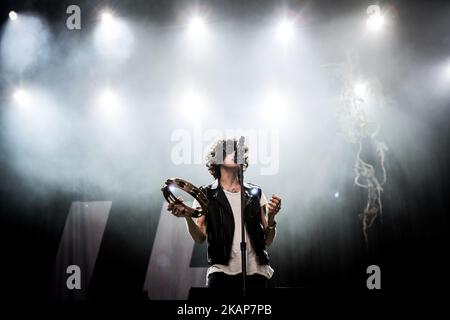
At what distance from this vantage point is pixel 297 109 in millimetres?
5328

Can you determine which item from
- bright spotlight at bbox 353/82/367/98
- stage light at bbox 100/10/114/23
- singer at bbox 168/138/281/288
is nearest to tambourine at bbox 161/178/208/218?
singer at bbox 168/138/281/288

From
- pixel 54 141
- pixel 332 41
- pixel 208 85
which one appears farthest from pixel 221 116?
pixel 54 141

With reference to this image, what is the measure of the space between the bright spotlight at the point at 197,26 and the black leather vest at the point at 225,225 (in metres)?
3.05

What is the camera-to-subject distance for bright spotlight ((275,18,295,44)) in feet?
17.5

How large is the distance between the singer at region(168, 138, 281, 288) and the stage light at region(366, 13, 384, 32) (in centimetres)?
317

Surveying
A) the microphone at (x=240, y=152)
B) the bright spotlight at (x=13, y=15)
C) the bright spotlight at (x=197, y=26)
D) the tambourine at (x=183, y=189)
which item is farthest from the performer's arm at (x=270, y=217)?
the bright spotlight at (x=13, y=15)

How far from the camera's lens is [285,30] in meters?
5.36

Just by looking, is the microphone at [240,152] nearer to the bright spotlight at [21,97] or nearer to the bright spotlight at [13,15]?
the bright spotlight at [21,97]

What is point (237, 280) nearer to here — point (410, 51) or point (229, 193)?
point (229, 193)

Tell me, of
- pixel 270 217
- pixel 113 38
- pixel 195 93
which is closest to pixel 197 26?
pixel 195 93

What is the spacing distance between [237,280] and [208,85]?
3205mm

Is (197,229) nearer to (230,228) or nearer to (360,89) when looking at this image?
(230,228)

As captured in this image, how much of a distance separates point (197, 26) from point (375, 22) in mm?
2387

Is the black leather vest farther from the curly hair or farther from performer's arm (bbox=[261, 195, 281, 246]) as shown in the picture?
the curly hair
